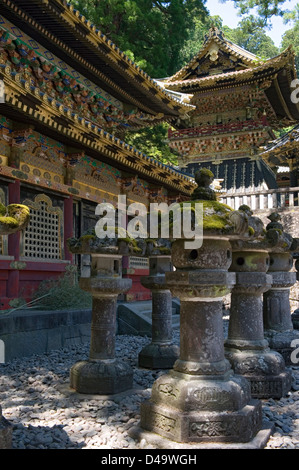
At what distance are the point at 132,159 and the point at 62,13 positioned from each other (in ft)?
11.5

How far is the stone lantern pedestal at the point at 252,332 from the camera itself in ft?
15.1

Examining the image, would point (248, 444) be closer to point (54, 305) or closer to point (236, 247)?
point (236, 247)

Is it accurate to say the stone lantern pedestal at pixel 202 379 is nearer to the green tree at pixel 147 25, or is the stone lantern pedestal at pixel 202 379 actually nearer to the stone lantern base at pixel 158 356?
the stone lantern base at pixel 158 356

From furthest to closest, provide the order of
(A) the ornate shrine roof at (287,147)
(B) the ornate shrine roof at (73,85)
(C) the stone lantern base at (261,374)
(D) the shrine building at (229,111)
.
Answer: (D) the shrine building at (229,111), (A) the ornate shrine roof at (287,147), (B) the ornate shrine roof at (73,85), (C) the stone lantern base at (261,374)

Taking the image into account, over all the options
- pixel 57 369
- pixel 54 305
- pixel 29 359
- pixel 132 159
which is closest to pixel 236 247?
pixel 57 369

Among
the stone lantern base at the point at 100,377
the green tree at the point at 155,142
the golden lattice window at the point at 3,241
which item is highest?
the green tree at the point at 155,142

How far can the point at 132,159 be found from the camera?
32.7 ft

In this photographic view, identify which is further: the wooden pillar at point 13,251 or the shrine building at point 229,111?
the shrine building at point 229,111

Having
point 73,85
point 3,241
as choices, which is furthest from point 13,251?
point 73,85

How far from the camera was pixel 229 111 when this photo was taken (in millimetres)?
19203

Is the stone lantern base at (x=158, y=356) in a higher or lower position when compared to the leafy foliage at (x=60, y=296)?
lower

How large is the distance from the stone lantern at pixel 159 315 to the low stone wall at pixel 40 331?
1.89 meters

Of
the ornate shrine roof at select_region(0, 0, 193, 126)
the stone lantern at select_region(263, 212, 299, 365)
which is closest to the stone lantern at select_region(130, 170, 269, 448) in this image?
the stone lantern at select_region(263, 212, 299, 365)

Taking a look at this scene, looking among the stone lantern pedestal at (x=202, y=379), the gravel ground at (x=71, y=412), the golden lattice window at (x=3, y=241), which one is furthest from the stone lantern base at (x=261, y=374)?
the golden lattice window at (x=3, y=241)
